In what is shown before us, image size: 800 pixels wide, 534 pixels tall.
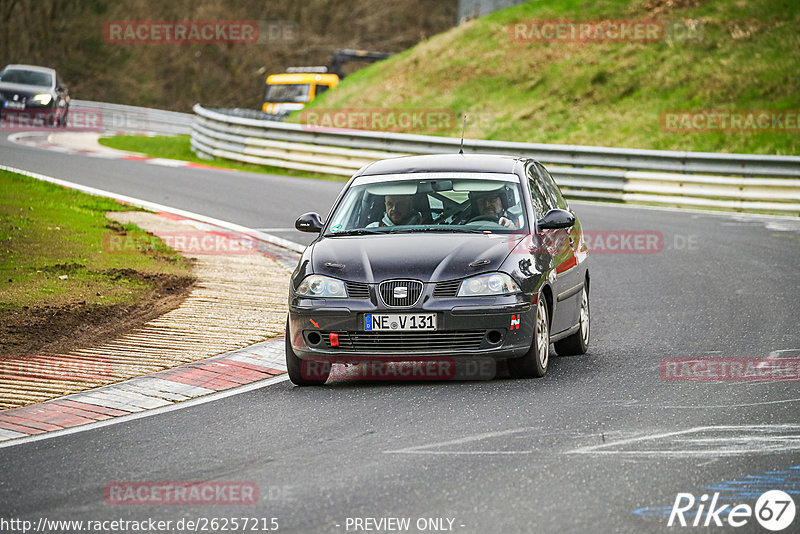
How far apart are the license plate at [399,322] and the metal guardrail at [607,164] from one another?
14830mm

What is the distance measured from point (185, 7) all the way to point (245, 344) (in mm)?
54967

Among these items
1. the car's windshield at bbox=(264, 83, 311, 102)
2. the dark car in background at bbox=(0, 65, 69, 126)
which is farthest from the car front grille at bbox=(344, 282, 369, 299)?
the car's windshield at bbox=(264, 83, 311, 102)

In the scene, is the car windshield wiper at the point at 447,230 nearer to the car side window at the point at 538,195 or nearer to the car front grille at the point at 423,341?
the car side window at the point at 538,195

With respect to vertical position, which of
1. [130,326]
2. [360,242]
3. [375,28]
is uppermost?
[375,28]

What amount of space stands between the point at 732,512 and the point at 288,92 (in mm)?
40035

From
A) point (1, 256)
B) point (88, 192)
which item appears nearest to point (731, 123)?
point (88, 192)

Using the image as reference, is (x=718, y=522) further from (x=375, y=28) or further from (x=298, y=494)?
(x=375, y=28)

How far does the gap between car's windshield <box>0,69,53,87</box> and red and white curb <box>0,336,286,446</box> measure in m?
29.5

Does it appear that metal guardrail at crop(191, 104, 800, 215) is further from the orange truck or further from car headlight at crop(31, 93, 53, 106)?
the orange truck

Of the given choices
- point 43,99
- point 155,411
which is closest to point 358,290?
point 155,411

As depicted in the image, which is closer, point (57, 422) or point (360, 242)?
point (57, 422)

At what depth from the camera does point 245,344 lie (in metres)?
10.3

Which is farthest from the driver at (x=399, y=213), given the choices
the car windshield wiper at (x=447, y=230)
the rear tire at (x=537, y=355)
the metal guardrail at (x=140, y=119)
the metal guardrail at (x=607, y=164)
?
the metal guardrail at (x=140, y=119)

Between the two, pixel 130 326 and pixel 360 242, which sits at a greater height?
pixel 360 242
